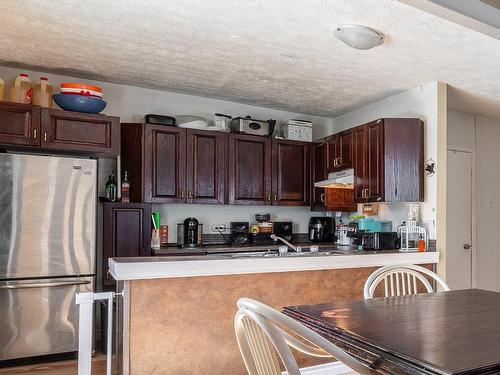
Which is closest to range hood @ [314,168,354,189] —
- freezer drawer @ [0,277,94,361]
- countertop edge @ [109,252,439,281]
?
countertop edge @ [109,252,439,281]

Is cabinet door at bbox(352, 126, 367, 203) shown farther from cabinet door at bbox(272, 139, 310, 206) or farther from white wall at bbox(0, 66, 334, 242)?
white wall at bbox(0, 66, 334, 242)

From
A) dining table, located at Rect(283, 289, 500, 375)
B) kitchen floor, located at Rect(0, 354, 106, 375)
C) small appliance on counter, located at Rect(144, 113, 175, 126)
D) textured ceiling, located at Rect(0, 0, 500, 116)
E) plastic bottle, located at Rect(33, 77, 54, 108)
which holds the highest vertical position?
textured ceiling, located at Rect(0, 0, 500, 116)

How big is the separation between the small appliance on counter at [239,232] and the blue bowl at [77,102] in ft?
6.39

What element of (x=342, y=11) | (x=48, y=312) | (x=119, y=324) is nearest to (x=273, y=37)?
(x=342, y=11)

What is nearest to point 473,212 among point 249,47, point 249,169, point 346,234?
point 346,234

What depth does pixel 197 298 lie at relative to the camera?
8.12 feet

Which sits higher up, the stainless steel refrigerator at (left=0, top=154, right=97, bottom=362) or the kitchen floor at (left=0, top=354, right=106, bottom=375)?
the stainless steel refrigerator at (left=0, top=154, right=97, bottom=362)

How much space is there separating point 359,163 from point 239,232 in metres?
1.52

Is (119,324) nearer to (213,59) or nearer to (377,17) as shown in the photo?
(213,59)

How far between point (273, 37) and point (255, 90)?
1339 mm

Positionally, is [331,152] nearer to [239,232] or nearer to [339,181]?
[339,181]

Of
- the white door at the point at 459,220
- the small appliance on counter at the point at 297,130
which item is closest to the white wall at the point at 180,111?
the small appliance on counter at the point at 297,130

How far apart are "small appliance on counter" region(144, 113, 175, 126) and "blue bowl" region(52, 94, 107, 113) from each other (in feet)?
1.71

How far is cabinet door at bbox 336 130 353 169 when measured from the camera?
4.21 m
